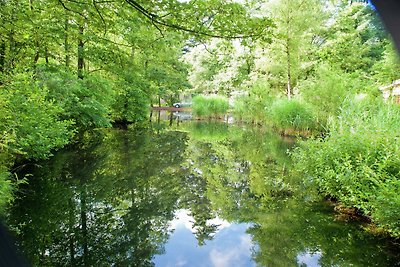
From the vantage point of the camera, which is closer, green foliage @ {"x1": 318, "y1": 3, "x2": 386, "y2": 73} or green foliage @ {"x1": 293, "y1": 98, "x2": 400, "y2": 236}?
green foliage @ {"x1": 293, "y1": 98, "x2": 400, "y2": 236}

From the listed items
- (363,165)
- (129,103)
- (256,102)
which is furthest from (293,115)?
(363,165)

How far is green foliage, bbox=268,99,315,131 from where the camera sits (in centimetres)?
1427

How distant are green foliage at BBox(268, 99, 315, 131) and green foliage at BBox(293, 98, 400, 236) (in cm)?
809

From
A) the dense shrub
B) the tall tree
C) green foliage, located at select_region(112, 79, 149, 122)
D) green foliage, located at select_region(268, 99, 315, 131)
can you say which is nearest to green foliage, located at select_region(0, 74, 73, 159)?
the dense shrub

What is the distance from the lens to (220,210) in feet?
19.3

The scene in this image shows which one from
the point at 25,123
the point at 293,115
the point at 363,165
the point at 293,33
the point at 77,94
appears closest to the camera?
the point at 363,165

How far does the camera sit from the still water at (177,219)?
4102 mm

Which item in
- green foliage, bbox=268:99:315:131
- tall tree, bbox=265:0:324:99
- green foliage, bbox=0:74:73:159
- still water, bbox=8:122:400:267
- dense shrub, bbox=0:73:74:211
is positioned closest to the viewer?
still water, bbox=8:122:400:267

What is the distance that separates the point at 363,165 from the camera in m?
4.57

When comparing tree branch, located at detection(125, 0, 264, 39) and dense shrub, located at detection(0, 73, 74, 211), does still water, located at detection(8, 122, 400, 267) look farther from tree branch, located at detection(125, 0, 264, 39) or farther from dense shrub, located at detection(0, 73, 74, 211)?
tree branch, located at detection(125, 0, 264, 39)

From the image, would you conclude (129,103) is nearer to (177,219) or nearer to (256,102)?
(256,102)

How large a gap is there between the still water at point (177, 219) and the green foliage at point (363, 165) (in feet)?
1.56

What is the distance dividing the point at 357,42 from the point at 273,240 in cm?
1986

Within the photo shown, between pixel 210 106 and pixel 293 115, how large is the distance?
9980mm
